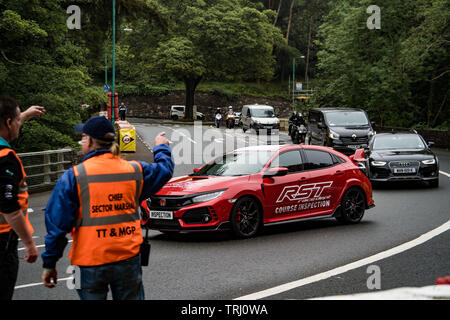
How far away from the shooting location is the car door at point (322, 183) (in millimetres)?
11500

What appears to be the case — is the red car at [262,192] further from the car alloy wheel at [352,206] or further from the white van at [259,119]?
the white van at [259,119]

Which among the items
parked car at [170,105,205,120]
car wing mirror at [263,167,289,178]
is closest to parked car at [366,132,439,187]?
car wing mirror at [263,167,289,178]

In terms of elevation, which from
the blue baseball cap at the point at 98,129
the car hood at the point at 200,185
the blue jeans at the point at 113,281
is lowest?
the car hood at the point at 200,185

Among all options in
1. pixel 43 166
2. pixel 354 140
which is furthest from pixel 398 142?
pixel 43 166

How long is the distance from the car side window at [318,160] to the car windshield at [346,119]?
16921 mm

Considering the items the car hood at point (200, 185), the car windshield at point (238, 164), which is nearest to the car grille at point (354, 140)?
the car windshield at point (238, 164)

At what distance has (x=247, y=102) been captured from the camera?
91.1 meters

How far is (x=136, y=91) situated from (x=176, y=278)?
8084 centimetres

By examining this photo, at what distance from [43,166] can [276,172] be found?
32.1 feet

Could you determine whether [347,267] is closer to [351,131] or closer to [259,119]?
[351,131]

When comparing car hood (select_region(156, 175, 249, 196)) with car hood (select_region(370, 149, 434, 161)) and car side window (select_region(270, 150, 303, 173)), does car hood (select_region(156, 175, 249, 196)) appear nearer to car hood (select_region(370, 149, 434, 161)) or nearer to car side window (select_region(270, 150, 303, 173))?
car side window (select_region(270, 150, 303, 173))

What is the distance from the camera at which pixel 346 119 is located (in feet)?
95.6

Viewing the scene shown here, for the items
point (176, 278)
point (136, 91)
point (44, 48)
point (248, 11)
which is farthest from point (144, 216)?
point (136, 91)
